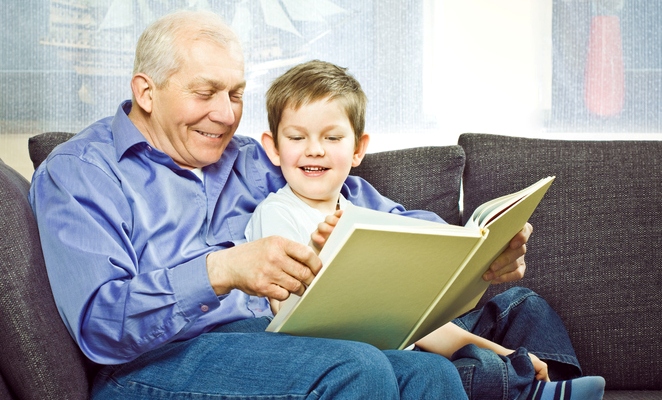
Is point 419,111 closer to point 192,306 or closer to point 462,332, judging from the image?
point 462,332

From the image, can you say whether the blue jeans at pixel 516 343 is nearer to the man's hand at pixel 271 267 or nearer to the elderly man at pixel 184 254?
the elderly man at pixel 184 254

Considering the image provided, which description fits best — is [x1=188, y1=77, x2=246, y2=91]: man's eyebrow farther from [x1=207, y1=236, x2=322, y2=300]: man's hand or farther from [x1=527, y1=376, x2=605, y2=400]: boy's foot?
[x1=527, y1=376, x2=605, y2=400]: boy's foot

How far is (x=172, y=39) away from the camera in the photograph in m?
1.54

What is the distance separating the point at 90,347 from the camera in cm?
121

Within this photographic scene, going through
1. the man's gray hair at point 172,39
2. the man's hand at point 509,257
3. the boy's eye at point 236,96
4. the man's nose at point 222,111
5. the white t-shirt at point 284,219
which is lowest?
the man's hand at point 509,257

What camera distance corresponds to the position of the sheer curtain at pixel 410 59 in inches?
89.4

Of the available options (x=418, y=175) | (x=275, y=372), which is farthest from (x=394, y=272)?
(x=418, y=175)

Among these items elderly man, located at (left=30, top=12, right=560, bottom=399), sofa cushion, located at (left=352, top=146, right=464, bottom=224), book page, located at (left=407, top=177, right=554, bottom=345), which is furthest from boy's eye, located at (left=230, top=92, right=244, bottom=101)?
book page, located at (left=407, top=177, right=554, bottom=345)

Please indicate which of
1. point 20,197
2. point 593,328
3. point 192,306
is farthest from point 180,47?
point 593,328

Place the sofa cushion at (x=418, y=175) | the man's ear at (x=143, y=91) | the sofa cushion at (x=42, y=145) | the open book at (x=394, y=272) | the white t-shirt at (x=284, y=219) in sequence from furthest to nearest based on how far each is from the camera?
the sofa cushion at (x=418, y=175)
the sofa cushion at (x=42, y=145)
the man's ear at (x=143, y=91)
the white t-shirt at (x=284, y=219)
the open book at (x=394, y=272)

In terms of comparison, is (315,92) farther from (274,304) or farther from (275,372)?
(275,372)

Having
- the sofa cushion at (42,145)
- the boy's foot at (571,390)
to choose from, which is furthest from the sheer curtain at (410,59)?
the boy's foot at (571,390)

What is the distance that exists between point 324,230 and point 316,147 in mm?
381

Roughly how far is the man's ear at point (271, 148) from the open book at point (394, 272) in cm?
48
